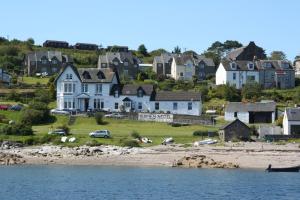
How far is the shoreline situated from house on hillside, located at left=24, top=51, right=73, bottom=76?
189 feet

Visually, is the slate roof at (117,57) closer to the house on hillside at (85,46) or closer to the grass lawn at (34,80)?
the grass lawn at (34,80)

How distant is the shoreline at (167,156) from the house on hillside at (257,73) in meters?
41.2

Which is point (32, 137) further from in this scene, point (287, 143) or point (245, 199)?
point (245, 199)

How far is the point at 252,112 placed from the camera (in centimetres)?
9125

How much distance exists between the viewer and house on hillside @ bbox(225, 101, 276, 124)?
90.9 m

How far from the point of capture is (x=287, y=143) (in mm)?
75062

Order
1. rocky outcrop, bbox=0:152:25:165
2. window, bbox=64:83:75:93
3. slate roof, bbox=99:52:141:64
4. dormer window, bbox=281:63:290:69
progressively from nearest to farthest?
1. rocky outcrop, bbox=0:152:25:165
2. window, bbox=64:83:75:93
3. dormer window, bbox=281:63:290:69
4. slate roof, bbox=99:52:141:64

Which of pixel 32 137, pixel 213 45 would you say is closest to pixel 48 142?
pixel 32 137

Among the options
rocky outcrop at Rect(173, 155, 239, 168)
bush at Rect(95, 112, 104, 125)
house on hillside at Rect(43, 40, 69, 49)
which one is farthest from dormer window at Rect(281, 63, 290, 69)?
house on hillside at Rect(43, 40, 69, 49)

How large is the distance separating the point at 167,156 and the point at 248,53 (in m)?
58.9

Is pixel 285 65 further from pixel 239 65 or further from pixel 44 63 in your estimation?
pixel 44 63

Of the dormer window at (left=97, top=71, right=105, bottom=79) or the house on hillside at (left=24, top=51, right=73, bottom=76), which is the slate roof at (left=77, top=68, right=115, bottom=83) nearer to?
the dormer window at (left=97, top=71, right=105, bottom=79)

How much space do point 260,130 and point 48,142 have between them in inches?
840

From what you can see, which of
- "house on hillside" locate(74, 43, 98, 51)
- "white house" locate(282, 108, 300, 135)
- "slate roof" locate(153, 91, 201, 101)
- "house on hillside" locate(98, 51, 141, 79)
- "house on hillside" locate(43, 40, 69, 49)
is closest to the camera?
"white house" locate(282, 108, 300, 135)
